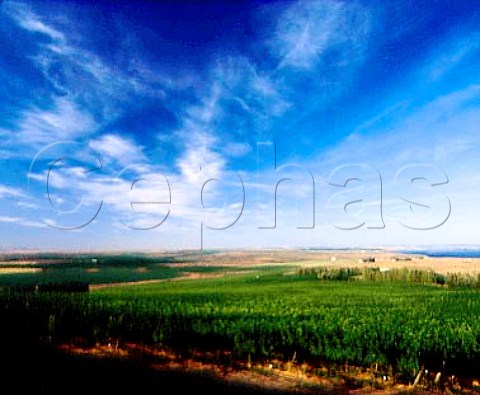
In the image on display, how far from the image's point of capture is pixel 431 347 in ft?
39.3

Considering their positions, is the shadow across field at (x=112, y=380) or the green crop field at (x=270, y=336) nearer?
the shadow across field at (x=112, y=380)

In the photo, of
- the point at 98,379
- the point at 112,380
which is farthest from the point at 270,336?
the point at 98,379

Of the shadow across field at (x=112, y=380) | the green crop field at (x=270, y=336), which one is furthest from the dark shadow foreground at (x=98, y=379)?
the green crop field at (x=270, y=336)

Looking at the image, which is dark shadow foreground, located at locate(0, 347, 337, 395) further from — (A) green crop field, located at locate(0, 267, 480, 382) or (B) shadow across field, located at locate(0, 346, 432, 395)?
(A) green crop field, located at locate(0, 267, 480, 382)

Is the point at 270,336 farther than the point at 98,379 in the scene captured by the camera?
Yes

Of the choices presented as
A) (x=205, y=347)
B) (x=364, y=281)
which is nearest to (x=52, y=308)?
(x=205, y=347)

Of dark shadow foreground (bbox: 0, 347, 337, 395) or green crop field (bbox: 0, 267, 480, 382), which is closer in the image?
dark shadow foreground (bbox: 0, 347, 337, 395)

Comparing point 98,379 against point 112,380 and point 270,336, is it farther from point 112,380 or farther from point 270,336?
point 270,336

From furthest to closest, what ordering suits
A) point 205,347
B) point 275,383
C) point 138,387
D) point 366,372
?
point 205,347 → point 366,372 → point 275,383 → point 138,387

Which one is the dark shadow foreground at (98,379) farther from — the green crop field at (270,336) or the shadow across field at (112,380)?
the green crop field at (270,336)

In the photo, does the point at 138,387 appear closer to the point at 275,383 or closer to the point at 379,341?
the point at 275,383

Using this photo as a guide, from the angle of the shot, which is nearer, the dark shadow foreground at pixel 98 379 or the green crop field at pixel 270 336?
the dark shadow foreground at pixel 98 379

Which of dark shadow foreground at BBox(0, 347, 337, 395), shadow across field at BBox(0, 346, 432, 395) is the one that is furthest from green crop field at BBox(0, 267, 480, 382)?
dark shadow foreground at BBox(0, 347, 337, 395)

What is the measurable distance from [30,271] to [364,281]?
172 ft
